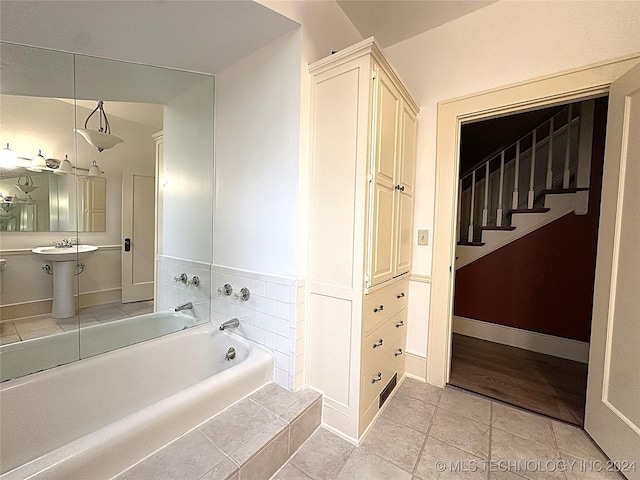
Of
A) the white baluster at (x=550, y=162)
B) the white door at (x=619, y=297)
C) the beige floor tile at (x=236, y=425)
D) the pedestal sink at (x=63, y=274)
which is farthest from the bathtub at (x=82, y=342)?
the white baluster at (x=550, y=162)

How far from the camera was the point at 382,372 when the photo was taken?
5.60ft

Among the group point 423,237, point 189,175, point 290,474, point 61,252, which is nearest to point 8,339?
point 61,252

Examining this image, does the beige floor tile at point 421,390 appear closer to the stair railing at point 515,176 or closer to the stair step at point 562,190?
the stair railing at point 515,176

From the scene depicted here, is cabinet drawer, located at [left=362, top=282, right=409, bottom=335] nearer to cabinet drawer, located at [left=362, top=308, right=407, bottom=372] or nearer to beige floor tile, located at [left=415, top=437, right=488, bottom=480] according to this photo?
cabinet drawer, located at [left=362, top=308, right=407, bottom=372]

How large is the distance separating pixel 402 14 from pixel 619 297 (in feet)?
7.12

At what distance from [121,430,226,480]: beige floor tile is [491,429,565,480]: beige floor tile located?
1.37m

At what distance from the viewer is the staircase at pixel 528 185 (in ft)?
8.02

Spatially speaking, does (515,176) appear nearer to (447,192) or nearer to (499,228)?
(499,228)

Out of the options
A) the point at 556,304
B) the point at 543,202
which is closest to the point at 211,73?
the point at 543,202

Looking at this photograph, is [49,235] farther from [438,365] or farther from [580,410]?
[580,410]

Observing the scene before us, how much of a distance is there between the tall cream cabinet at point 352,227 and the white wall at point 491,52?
438 mm

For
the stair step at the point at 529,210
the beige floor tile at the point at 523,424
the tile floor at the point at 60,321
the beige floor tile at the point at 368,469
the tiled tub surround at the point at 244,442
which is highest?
the stair step at the point at 529,210

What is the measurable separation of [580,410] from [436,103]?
230 cm

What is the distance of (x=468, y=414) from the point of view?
1689mm
